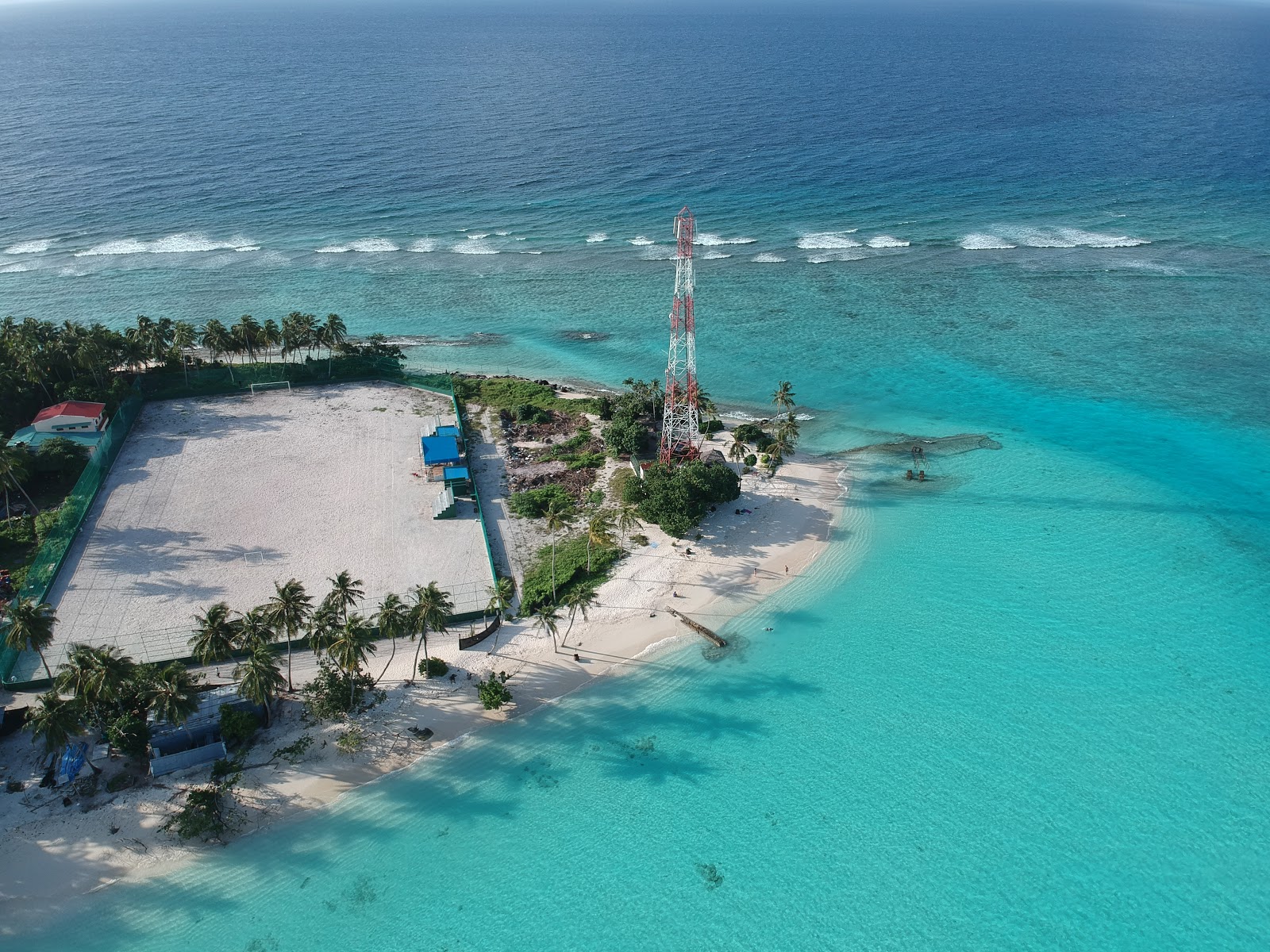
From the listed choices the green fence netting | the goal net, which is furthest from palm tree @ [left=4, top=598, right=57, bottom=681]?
the goal net

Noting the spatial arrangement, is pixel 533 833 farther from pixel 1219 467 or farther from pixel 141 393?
pixel 1219 467

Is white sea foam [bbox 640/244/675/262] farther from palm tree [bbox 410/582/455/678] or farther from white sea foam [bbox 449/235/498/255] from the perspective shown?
palm tree [bbox 410/582/455/678]

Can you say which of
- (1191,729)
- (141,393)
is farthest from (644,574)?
(141,393)

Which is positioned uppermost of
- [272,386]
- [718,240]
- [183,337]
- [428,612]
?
[718,240]

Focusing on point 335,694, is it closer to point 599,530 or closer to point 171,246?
point 599,530

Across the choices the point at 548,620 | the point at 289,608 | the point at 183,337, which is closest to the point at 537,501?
the point at 548,620

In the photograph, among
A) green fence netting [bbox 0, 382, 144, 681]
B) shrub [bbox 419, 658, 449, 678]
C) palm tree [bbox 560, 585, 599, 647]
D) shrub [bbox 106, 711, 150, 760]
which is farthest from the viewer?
green fence netting [bbox 0, 382, 144, 681]
